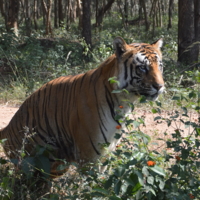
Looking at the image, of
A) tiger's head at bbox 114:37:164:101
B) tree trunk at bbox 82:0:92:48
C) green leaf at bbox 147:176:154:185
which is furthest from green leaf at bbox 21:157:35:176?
tree trunk at bbox 82:0:92:48

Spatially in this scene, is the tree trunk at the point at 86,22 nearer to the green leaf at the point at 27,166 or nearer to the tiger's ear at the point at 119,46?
the tiger's ear at the point at 119,46

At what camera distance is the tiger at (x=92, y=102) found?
2967mm

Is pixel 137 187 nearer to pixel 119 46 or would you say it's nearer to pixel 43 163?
pixel 43 163

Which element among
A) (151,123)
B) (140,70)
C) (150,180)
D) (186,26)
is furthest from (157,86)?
(186,26)

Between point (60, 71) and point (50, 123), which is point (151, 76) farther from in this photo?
point (60, 71)

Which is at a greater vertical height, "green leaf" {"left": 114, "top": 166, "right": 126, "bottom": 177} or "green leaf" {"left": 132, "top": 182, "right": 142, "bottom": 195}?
"green leaf" {"left": 114, "top": 166, "right": 126, "bottom": 177}

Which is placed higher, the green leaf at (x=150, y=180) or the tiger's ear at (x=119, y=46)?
the tiger's ear at (x=119, y=46)

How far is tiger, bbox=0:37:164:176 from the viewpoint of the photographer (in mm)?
2967

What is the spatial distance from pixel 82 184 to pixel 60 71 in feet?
17.4

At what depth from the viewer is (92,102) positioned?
10.2ft

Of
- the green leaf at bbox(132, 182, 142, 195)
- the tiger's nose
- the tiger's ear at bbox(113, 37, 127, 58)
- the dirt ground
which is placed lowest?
the dirt ground

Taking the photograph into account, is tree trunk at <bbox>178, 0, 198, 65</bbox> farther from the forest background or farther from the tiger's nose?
the tiger's nose

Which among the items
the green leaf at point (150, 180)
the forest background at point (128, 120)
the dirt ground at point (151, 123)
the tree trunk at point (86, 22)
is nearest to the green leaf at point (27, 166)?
the forest background at point (128, 120)

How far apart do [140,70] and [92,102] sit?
1.67 feet
